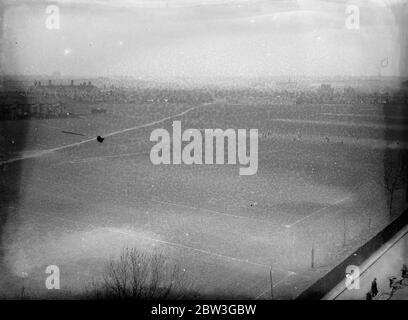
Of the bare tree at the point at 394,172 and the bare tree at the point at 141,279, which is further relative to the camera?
the bare tree at the point at 394,172

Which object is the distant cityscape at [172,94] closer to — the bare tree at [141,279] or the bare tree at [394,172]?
the bare tree at [394,172]

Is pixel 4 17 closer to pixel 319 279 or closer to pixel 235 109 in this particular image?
pixel 235 109

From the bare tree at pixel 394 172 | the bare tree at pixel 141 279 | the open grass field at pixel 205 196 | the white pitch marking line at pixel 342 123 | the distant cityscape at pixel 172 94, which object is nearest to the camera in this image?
A: the bare tree at pixel 141 279

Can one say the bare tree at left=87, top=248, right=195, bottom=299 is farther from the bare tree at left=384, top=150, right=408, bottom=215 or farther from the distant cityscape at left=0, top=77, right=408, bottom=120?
the bare tree at left=384, top=150, right=408, bottom=215

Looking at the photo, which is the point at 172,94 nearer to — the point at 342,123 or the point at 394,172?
the point at 342,123

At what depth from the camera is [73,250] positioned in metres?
4.08

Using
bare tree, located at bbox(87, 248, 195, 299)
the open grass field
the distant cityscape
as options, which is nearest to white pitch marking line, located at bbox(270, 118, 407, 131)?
the open grass field

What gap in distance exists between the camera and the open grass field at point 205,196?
13.3 ft

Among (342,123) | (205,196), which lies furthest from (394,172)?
(205,196)

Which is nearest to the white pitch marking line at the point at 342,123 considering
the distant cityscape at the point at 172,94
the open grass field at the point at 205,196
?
the open grass field at the point at 205,196

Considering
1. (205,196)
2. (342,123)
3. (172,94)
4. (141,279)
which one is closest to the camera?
(141,279)

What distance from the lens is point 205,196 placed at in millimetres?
4672

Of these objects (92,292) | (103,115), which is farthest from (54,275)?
(103,115)

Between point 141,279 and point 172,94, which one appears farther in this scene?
point 172,94
